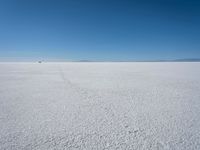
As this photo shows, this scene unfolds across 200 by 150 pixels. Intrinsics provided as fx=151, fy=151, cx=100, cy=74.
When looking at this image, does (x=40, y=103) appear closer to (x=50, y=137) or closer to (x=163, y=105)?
(x=50, y=137)

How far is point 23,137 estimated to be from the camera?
2.09 metres

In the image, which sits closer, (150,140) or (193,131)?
(150,140)

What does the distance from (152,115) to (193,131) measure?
75 cm

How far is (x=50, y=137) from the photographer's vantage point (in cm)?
209

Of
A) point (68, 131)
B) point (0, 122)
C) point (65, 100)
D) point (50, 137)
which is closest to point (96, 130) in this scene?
point (68, 131)

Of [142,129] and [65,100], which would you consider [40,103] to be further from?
[142,129]

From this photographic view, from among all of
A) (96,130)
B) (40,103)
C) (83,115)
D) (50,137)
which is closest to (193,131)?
(96,130)

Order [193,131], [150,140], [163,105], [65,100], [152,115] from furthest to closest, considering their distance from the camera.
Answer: [65,100] → [163,105] → [152,115] → [193,131] → [150,140]

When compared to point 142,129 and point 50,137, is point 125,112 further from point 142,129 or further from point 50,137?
point 50,137

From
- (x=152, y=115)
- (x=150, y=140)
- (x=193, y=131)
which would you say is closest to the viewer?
(x=150, y=140)

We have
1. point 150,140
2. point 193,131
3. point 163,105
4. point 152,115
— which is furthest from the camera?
point 163,105

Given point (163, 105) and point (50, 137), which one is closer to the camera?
point (50, 137)

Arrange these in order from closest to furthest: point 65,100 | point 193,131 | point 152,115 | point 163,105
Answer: point 193,131
point 152,115
point 163,105
point 65,100

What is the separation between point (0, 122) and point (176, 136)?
2.81m
